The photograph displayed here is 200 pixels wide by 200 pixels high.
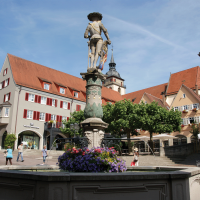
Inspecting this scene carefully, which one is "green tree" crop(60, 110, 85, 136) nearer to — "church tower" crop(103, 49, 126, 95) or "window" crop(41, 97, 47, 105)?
"window" crop(41, 97, 47, 105)

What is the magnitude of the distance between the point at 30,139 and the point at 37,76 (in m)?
10.7

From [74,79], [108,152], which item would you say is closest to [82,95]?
[74,79]

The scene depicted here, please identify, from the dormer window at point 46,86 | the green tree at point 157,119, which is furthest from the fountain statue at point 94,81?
the dormer window at point 46,86

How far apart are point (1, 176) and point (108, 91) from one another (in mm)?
53008

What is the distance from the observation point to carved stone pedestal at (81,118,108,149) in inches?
383

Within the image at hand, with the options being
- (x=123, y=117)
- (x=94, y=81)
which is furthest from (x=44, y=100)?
(x=94, y=81)

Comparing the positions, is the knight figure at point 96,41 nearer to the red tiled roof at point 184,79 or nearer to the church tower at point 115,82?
the red tiled roof at point 184,79

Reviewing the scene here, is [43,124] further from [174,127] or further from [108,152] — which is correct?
[108,152]

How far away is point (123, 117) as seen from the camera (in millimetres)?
28625

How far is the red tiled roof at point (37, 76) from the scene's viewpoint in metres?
37.1

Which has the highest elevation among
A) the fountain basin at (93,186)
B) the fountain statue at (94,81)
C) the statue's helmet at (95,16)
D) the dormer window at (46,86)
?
the dormer window at (46,86)

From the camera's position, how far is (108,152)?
20.9 feet

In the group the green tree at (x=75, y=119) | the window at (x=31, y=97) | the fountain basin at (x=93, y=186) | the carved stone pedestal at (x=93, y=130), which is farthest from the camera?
the window at (x=31, y=97)

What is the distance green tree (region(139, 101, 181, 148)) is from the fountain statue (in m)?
17.9
